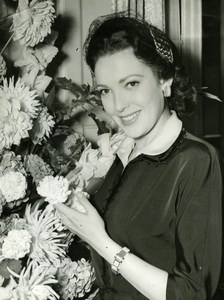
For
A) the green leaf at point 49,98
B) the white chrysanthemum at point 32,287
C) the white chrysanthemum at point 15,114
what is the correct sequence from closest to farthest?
the white chrysanthemum at point 32,287 < the white chrysanthemum at point 15,114 < the green leaf at point 49,98

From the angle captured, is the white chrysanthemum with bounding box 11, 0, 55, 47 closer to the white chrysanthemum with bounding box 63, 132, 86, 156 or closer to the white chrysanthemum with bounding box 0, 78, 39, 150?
the white chrysanthemum with bounding box 0, 78, 39, 150

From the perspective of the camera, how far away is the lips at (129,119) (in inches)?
33.7

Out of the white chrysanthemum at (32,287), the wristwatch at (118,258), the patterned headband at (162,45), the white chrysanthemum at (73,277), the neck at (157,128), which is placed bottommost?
the white chrysanthemum at (73,277)

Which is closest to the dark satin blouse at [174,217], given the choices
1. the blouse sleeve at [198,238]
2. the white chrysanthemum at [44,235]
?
the blouse sleeve at [198,238]

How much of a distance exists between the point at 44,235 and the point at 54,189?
0.29ft

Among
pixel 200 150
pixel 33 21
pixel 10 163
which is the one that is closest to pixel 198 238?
pixel 200 150

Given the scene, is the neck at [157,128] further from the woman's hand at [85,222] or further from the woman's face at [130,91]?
the woman's hand at [85,222]

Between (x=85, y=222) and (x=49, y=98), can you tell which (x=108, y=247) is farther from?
(x=49, y=98)

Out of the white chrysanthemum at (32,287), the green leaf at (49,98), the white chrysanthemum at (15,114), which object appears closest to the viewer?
the white chrysanthemum at (32,287)

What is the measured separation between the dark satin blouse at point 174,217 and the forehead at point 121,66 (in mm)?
154

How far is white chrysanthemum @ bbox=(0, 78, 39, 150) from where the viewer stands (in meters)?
0.86

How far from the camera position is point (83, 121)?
1208 millimetres

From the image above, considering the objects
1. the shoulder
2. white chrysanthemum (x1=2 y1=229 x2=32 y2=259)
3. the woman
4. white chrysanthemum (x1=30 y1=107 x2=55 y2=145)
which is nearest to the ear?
the woman

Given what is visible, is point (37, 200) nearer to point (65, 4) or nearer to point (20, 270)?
point (20, 270)
